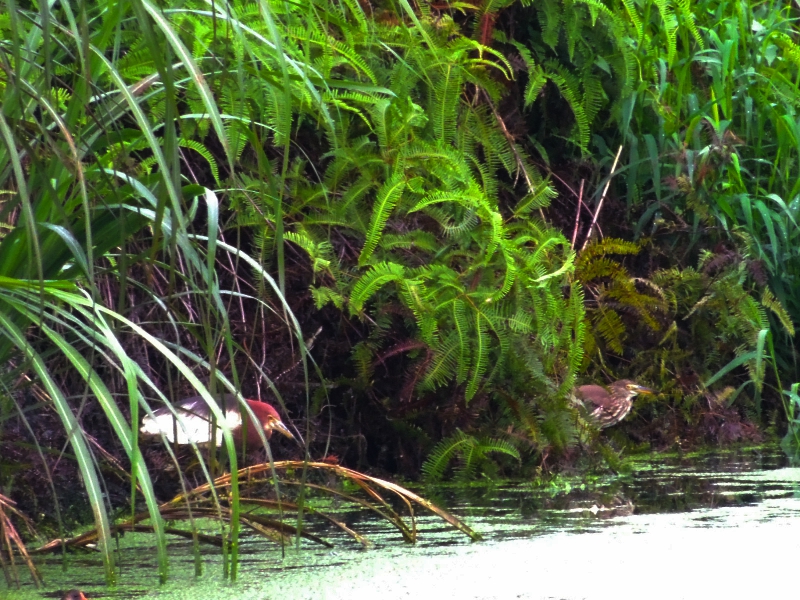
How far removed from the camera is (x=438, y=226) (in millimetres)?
4137

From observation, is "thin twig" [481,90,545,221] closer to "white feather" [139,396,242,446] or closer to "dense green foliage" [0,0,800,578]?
"dense green foliage" [0,0,800,578]

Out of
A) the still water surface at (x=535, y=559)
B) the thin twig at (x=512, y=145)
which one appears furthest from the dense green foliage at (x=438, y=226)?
the still water surface at (x=535, y=559)

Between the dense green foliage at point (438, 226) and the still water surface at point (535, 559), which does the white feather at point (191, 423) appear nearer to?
the dense green foliage at point (438, 226)

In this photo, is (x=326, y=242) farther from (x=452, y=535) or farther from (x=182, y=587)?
(x=182, y=587)

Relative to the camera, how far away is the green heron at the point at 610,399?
4277 millimetres

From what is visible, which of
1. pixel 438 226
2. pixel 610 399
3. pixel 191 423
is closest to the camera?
pixel 191 423

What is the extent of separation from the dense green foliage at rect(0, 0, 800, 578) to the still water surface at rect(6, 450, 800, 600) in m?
0.29

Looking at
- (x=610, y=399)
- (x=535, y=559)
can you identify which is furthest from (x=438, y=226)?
(x=535, y=559)

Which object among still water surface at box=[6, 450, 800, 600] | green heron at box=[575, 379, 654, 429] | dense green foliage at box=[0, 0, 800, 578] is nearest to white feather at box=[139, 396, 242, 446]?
dense green foliage at box=[0, 0, 800, 578]

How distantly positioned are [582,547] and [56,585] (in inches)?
45.4

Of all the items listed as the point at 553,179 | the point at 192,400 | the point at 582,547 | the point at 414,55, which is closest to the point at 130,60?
the point at 192,400

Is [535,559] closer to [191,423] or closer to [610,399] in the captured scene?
[191,423]

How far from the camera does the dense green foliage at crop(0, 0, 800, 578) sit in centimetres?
220

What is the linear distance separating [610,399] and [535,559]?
2.06 m
